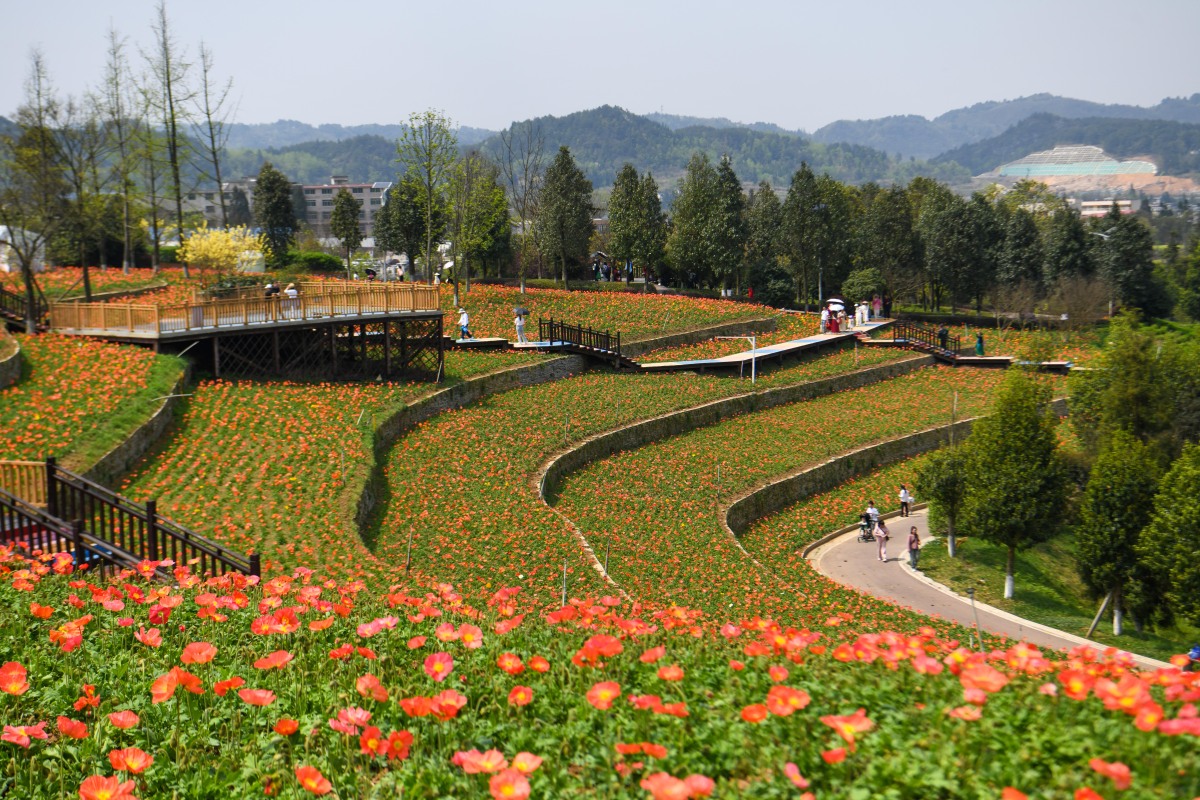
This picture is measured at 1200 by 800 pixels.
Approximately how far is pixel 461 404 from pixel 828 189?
4010 cm

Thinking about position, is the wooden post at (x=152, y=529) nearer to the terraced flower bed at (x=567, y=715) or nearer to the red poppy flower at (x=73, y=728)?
the terraced flower bed at (x=567, y=715)

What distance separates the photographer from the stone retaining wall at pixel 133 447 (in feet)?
59.2

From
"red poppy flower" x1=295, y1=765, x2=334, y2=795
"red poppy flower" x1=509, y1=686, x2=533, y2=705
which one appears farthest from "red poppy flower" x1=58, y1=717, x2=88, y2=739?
"red poppy flower" x1=509, y1=686, x2=533, y2=705

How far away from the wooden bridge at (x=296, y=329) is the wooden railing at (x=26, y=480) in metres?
11.2

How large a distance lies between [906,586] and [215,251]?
3117 centimetres

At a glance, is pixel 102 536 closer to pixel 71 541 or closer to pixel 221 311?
pixel 71 541

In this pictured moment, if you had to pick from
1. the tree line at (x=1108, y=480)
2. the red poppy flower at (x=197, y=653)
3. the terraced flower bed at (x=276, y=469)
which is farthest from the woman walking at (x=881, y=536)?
the red poppy flower at (x=197, y=653)

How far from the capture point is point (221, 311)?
2572cm

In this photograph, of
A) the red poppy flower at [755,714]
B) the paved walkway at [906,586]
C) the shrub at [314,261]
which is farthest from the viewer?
the shrub at [314,261]

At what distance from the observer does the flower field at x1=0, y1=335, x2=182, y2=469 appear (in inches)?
719

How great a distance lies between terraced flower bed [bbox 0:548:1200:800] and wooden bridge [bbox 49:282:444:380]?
63.1 feet

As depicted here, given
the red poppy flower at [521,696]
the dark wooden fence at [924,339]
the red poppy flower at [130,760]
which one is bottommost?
the dark wooden fence at [924,339]

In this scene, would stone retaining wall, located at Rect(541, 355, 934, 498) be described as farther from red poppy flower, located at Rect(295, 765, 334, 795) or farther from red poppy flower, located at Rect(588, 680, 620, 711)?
red poppy flower, located at Rect(295, 765, 334, 795)

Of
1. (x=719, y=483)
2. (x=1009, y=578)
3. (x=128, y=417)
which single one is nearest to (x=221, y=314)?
(x=128, y=417)
